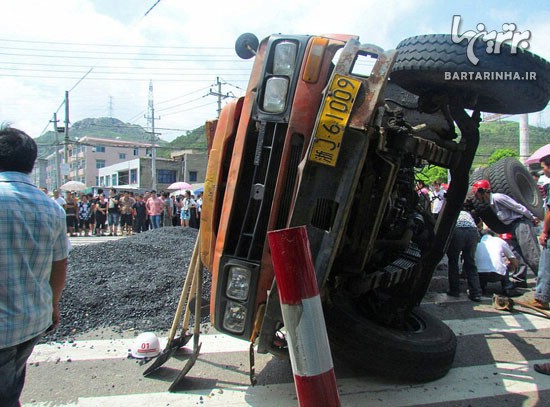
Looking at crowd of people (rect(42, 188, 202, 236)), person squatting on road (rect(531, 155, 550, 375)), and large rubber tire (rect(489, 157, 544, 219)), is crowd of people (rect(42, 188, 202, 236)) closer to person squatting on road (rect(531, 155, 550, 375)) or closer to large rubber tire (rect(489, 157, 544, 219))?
large rubber tire (rect(489, 157, 544, 219))

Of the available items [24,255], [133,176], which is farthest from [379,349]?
[133,176]

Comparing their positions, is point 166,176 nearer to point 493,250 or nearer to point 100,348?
point 493,250

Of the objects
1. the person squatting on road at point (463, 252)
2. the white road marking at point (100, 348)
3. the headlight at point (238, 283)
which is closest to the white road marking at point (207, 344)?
the white road marking at point (100, 348)

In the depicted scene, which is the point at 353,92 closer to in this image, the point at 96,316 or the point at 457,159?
the point at 457,159

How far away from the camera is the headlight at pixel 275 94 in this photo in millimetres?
2580

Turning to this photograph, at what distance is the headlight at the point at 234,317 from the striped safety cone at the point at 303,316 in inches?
44.1

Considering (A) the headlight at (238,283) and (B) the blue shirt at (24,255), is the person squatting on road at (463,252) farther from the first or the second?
(B) the blue shirt at (24,255)

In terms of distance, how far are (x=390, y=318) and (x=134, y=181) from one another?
196 ft

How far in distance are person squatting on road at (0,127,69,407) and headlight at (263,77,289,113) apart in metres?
1.35

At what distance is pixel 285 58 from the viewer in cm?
262

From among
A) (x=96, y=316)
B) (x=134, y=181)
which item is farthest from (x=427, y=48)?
(x=134, y=181)

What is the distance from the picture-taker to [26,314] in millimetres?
1928

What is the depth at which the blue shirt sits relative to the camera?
6.13ft

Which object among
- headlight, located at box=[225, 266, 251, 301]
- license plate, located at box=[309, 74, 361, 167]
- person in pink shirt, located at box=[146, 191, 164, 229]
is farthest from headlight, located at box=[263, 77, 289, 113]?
person in pink shirt, located at box=[146, 191, 164, 229]
